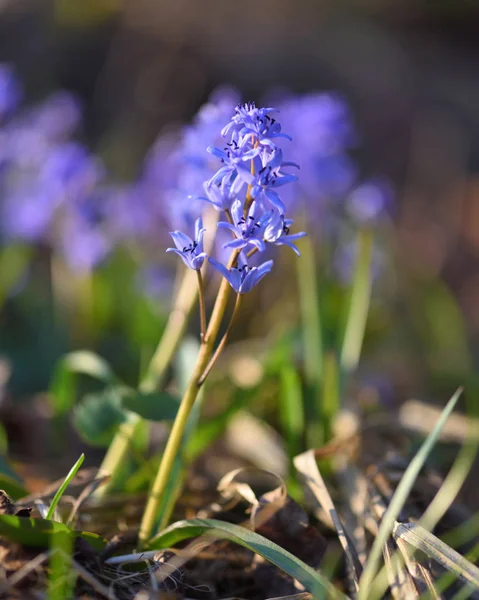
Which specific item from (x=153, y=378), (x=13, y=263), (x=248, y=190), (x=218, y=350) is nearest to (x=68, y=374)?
(x=153, y=378)

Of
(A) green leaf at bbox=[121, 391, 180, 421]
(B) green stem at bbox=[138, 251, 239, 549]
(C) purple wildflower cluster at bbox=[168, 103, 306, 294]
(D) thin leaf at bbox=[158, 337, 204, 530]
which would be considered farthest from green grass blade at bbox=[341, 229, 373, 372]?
(C) purple wildflower cluster at bbox=[168, 103, 306, 294]

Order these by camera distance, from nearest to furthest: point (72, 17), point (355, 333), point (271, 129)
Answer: point (271, 129), point (355, 333), point (72, 17)

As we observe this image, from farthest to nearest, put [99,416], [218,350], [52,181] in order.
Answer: [52,181] → [99,416] → [218,350]

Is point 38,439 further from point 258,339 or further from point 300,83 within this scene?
point 300,83

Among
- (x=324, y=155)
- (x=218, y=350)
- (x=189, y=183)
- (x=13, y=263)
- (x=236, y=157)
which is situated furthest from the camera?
(x=13, y=263)

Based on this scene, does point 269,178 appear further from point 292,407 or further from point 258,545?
point 292,407

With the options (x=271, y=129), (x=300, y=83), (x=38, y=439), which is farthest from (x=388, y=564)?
(x=300, y=83)

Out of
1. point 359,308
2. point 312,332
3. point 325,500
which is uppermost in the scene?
point 359,308
